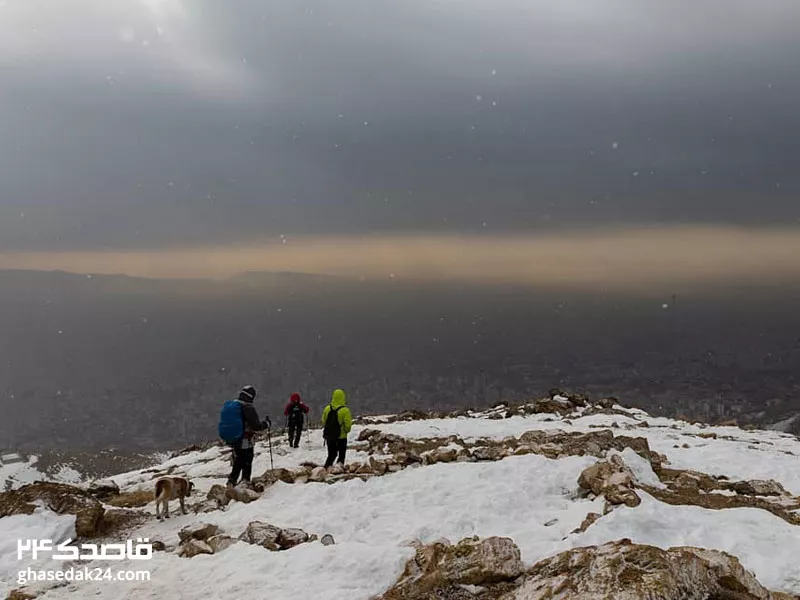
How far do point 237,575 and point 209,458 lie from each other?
1715 centimetres

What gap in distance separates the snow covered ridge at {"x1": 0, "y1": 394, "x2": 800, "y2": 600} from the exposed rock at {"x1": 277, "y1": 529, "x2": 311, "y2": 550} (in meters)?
0.03

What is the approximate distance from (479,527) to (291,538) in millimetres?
3822

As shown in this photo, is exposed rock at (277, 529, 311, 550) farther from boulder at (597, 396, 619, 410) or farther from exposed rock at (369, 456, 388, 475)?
boulder at (597, 396, 619, 410)

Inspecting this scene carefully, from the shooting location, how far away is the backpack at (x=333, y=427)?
1680cm

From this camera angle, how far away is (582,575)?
6254mm

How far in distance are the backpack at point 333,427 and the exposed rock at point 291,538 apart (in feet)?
22.1

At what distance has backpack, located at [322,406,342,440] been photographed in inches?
661

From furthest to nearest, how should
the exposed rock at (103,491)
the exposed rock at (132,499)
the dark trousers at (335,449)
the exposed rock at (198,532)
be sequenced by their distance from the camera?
the dark trousers at (335,449) → the exposed rock at (103,491) → the exposed rock at (132,499) → the exposed rock at (198,532)

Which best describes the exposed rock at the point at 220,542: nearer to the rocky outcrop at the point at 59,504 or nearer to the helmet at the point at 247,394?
the rocky outcrop at the point at 59,504

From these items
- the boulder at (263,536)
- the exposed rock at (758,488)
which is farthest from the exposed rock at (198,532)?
the exposed rock at (758,488)

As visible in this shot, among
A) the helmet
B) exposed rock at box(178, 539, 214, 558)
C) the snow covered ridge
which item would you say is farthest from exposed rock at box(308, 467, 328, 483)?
exposed rock at box(178, 539, 214, 558)

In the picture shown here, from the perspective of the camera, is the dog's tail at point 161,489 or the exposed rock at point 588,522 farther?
the dog's tail at point 161,489

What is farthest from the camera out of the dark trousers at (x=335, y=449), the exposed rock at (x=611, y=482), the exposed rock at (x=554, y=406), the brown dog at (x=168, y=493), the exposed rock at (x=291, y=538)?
the exposed rock at (x=554, y=406)

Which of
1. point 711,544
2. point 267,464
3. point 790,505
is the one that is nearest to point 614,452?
point 790,505
